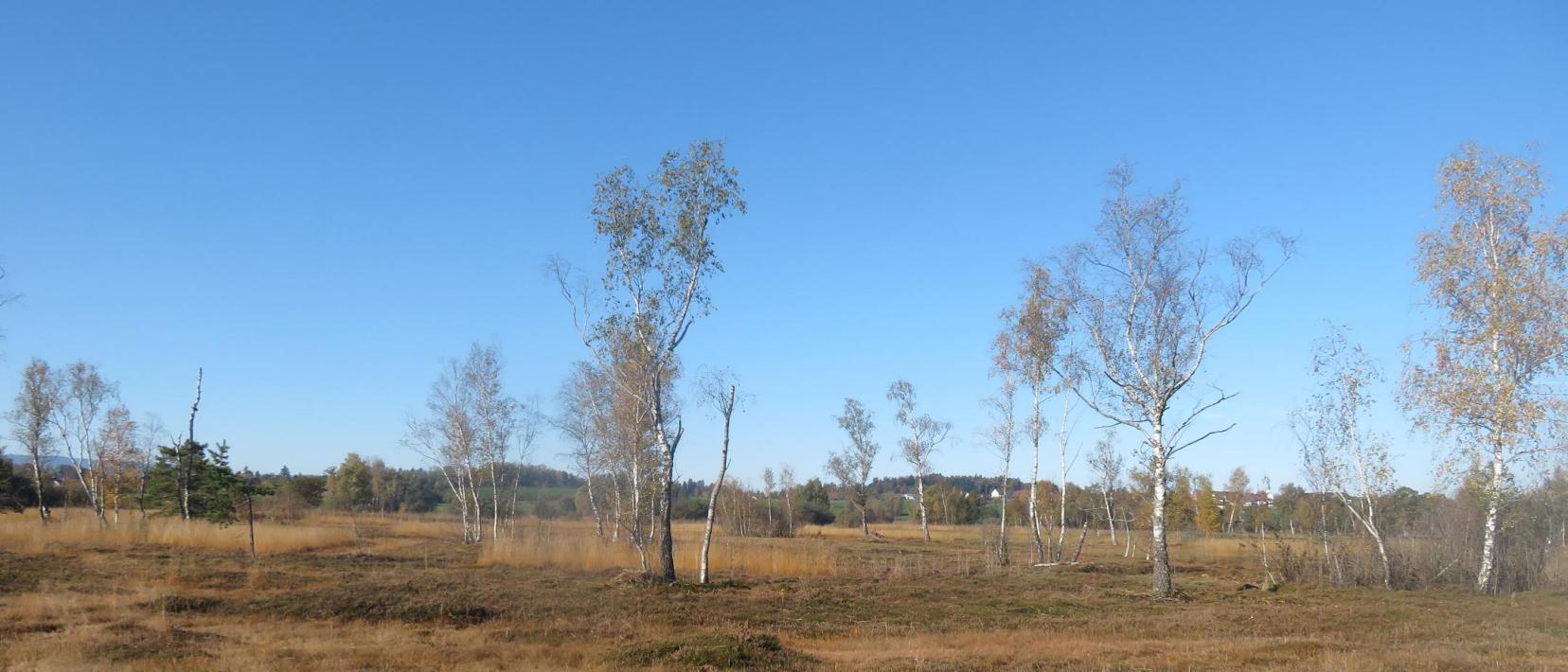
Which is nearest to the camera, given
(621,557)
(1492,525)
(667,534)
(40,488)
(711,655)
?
(711,655)

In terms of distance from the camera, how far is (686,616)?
16.4 meters

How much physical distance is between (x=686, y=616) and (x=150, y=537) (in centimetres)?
2247

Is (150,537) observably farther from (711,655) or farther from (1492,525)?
(1492,525)

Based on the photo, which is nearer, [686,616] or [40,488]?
[686,616]

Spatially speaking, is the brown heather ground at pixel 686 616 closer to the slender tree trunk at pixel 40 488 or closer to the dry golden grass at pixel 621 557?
the dry golden grass at pixel 621 557

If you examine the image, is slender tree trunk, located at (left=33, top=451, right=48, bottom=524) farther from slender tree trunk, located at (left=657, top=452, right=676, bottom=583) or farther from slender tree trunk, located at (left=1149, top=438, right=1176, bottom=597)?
slender tree trunk, located at (left=1149, top=438, right=1176, bottom=597)

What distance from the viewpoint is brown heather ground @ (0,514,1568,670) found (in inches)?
455

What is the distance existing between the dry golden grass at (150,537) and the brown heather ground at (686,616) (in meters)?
0.21

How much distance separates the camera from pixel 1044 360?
28.5 metres

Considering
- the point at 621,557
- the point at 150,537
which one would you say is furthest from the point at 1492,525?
the point at 150,537

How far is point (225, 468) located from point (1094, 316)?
3252 cm

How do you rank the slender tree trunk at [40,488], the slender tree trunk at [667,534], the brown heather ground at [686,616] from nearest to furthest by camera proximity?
the brown heather ground at [686,616] → the slender tree trunk at [667,534] → the slender tree trunk at [40,488]

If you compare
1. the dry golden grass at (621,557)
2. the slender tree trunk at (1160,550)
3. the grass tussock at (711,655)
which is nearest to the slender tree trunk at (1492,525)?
the slender tree trunk at (1160,550)

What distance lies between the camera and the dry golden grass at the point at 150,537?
84.9 ft
